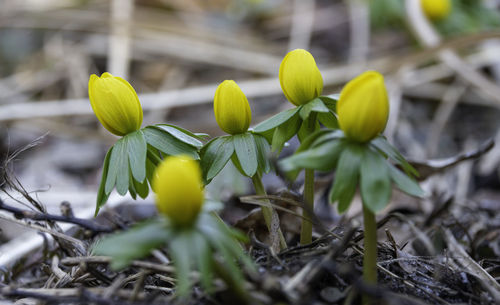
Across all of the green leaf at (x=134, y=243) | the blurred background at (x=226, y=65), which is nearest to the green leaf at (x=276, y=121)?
the green leaf at (x=134, y=243)

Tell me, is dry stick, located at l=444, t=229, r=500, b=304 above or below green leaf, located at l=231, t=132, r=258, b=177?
below

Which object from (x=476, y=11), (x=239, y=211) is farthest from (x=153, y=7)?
(x=239, y=211)

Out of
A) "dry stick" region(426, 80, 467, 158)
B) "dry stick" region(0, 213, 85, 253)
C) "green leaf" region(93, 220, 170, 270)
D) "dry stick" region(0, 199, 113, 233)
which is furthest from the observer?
"dry stick" region(426, 80, 467, 158)

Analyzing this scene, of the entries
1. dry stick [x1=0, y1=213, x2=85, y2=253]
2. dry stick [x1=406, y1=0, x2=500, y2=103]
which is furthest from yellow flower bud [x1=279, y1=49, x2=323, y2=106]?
dry stick [x1=406, y1=0, x2=500, y2=103]

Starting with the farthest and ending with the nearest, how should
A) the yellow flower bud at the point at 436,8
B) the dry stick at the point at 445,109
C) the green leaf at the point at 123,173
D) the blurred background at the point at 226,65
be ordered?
the yellow flower bud at the point at 436,8, the blurred background at the point at 226,65, the dry stick at the point at 445,109, the green leaf at the point at 123,173

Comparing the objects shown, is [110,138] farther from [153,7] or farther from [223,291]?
[153,7]

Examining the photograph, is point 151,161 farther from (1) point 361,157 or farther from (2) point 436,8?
(2) point 436,8

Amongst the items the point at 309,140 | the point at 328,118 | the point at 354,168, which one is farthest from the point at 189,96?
the point at 354,168

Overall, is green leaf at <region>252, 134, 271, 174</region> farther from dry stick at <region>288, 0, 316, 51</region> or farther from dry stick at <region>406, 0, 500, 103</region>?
dry stick at <region>288, 0, 316, 51</region>

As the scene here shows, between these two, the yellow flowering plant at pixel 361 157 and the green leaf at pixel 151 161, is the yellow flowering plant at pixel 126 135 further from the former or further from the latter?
the yellow flowering plant at pixel 361 157
